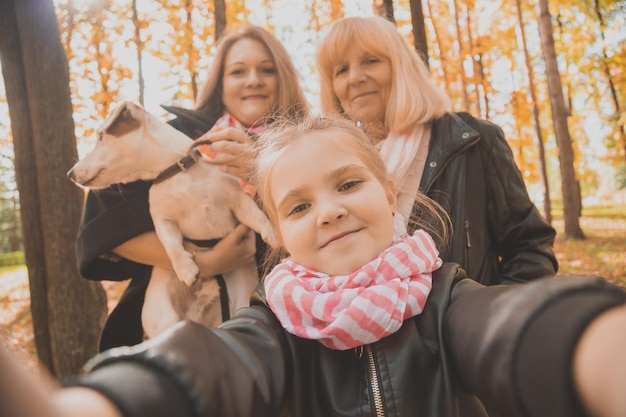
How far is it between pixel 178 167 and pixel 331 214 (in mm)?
1115

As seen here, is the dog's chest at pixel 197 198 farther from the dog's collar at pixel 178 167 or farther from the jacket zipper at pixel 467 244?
the jacket zipper at pixel 467 244

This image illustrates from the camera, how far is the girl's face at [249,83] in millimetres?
2303

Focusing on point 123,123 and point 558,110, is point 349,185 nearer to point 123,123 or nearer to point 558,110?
point 123,123

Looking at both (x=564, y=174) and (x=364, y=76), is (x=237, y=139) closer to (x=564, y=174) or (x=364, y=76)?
(x=364, y=76)

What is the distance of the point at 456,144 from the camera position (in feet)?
6.81

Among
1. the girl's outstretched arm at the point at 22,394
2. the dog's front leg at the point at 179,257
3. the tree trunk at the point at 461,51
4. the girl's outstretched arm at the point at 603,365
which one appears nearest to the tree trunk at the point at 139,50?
the dog's front leg at the point at 179,257

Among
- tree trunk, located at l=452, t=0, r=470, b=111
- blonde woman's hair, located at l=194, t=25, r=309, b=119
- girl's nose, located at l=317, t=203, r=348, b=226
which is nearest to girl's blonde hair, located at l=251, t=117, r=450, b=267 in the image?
girl's nose, located at l=317, t=203, r=348, b=226

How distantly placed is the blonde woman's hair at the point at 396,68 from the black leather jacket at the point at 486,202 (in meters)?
0.14

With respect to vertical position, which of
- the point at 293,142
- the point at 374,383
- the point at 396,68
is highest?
the point at 396,68

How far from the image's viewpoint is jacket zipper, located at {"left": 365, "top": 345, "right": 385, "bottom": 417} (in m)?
1.09

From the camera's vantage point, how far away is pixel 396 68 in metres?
2.27

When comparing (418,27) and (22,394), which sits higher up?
(418,27)

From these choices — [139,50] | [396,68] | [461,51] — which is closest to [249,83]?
[396,68]

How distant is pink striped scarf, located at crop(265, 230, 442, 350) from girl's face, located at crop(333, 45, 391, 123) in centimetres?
126
